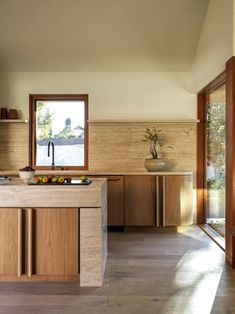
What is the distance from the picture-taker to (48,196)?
8.38 ft

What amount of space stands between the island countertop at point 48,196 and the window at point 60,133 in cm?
250

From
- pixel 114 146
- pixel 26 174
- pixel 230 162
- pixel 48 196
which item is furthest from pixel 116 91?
pixel 48 196

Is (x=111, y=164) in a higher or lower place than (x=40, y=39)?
lower

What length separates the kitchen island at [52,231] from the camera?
2.54m

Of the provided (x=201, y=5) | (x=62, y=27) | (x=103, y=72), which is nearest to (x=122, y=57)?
(x=103, y=72)

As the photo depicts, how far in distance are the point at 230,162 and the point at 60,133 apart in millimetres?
2908

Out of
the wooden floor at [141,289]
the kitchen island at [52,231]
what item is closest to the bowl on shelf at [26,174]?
the kitchen island at [52,231]

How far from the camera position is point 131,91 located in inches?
196

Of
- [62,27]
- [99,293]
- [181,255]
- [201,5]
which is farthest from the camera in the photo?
[62,27]

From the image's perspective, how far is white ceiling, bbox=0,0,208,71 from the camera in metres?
3.99

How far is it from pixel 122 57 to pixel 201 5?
132cm

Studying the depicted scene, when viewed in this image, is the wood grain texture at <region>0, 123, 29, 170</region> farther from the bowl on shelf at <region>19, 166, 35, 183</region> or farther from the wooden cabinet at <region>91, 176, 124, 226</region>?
the bowl on shelf at <region>19, 166, 35, 183</region>

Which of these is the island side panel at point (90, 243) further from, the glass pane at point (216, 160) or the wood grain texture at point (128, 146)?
the wood grain texture at point (128, 146)

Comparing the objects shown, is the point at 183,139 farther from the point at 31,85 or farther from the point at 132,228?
the point at 31,85
